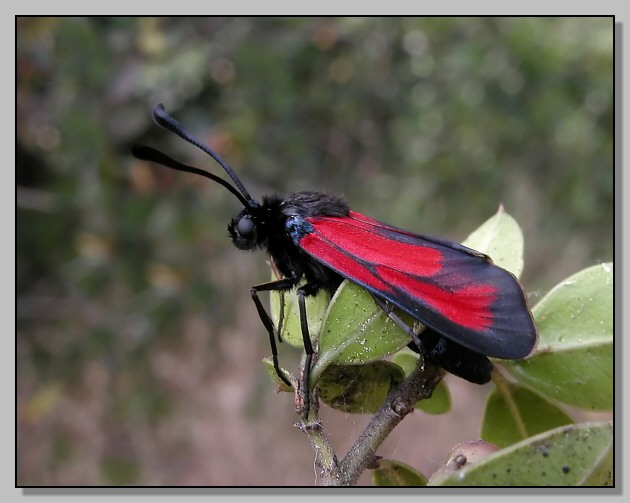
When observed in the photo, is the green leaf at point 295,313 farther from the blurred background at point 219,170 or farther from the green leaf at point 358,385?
the blurred background at point 219,170

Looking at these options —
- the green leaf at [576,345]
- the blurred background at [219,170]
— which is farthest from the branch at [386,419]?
the blurred background at [219,170]

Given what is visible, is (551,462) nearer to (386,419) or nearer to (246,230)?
(386,419)

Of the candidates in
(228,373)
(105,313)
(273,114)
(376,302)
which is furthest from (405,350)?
(228,373)

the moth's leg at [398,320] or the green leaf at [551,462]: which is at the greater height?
the moth's leg at [398,320]

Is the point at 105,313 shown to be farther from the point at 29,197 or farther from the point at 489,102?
the point at 489,102

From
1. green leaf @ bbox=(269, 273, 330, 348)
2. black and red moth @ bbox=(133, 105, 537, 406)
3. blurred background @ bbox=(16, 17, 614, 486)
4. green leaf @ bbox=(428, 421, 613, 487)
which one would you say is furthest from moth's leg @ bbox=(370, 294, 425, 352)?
blurred background @ bbox=(16, 17, 614, 486)
